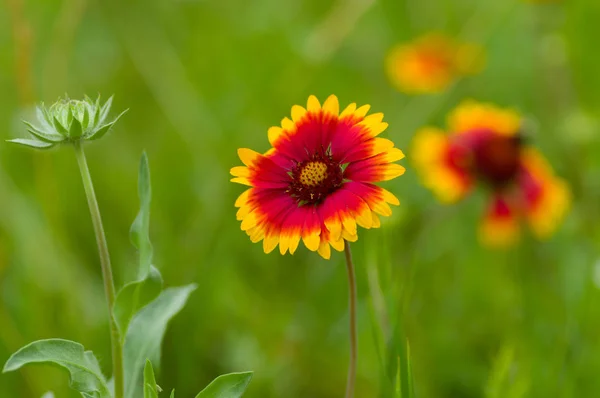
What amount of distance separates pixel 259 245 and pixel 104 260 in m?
0.94

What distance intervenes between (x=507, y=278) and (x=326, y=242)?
3.10ft

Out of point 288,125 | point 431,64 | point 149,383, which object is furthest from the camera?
point 431,64

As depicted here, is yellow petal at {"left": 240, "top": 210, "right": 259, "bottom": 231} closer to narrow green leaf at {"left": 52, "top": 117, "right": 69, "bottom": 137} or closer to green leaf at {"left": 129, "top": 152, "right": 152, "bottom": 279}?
green leaf at {"left": 129, "top": 152, "right": 152, "bottom": 279}

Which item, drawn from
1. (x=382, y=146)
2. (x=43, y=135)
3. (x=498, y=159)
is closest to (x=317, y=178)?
(x=382, y=146)

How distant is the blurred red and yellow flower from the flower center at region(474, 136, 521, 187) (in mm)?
556

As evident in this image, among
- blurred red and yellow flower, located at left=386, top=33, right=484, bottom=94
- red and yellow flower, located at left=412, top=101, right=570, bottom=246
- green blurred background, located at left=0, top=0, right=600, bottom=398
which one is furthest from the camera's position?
blurred red and yellow flower, located at left=386, top=33, right=484, bottom=94

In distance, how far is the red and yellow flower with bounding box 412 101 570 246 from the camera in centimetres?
158

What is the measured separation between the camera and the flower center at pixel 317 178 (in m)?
0.88

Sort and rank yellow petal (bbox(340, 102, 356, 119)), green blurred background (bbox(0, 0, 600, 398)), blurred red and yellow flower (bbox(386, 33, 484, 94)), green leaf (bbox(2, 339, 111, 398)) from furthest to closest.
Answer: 1. blurred red and yellow flower (bbox(386, 33, 484, 94))
2. green blurred background (bbox(0, 0, 600, 398))
3. yellow petal (bbox(340, 102, 356, 119))
4. green leaf (bbox(2, 339, 111, 398))

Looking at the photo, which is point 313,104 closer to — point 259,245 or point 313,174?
point 313,174

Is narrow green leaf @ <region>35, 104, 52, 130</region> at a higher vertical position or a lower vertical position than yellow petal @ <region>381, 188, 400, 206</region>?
higher

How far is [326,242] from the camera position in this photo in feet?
2.60

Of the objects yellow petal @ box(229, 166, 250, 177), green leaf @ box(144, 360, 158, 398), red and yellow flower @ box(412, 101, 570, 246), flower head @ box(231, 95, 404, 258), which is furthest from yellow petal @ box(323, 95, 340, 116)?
red and yellow flower @ box(412, 101, 570, 246)

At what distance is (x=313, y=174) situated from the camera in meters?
0.88
